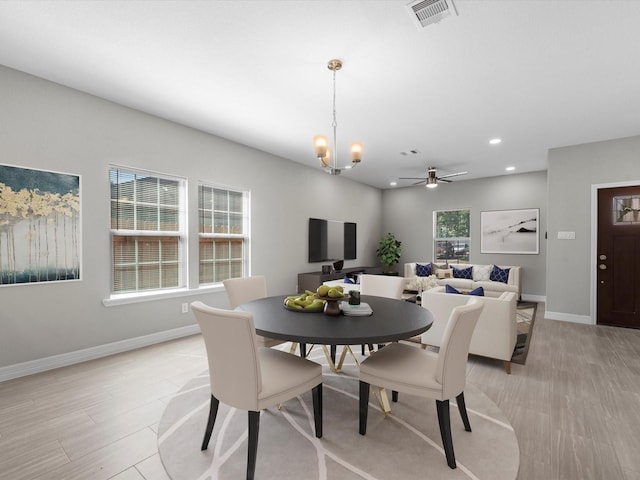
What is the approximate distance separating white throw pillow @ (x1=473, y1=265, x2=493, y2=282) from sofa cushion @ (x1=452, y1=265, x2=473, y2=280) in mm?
84

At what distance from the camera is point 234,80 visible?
2.94 meters

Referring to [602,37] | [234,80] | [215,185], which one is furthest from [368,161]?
[602,37]

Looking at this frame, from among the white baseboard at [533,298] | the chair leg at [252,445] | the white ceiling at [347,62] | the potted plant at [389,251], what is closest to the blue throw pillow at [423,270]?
the potted plant at [389,251]

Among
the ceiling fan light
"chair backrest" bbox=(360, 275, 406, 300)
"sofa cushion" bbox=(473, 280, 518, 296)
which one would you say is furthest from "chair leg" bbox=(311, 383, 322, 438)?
"sofa cushion" bbox=(473, 280, 518, 296)

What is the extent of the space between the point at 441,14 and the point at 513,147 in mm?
3703

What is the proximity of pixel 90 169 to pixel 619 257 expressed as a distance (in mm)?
6973

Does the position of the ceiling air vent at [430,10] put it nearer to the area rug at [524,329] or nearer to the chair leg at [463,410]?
the chair leg at [463,410]

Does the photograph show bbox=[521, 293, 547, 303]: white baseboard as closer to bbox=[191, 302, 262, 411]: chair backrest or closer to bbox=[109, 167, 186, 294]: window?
bbox=[109, 167, 186, 294]: window

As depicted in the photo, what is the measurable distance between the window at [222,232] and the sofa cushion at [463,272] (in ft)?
15.2

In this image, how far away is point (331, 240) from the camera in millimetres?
6691

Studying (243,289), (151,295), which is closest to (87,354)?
(151,295)

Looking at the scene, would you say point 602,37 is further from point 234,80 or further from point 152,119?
point 152,119

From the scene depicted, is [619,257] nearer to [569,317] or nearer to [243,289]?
[569,317]

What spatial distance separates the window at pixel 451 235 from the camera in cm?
756
